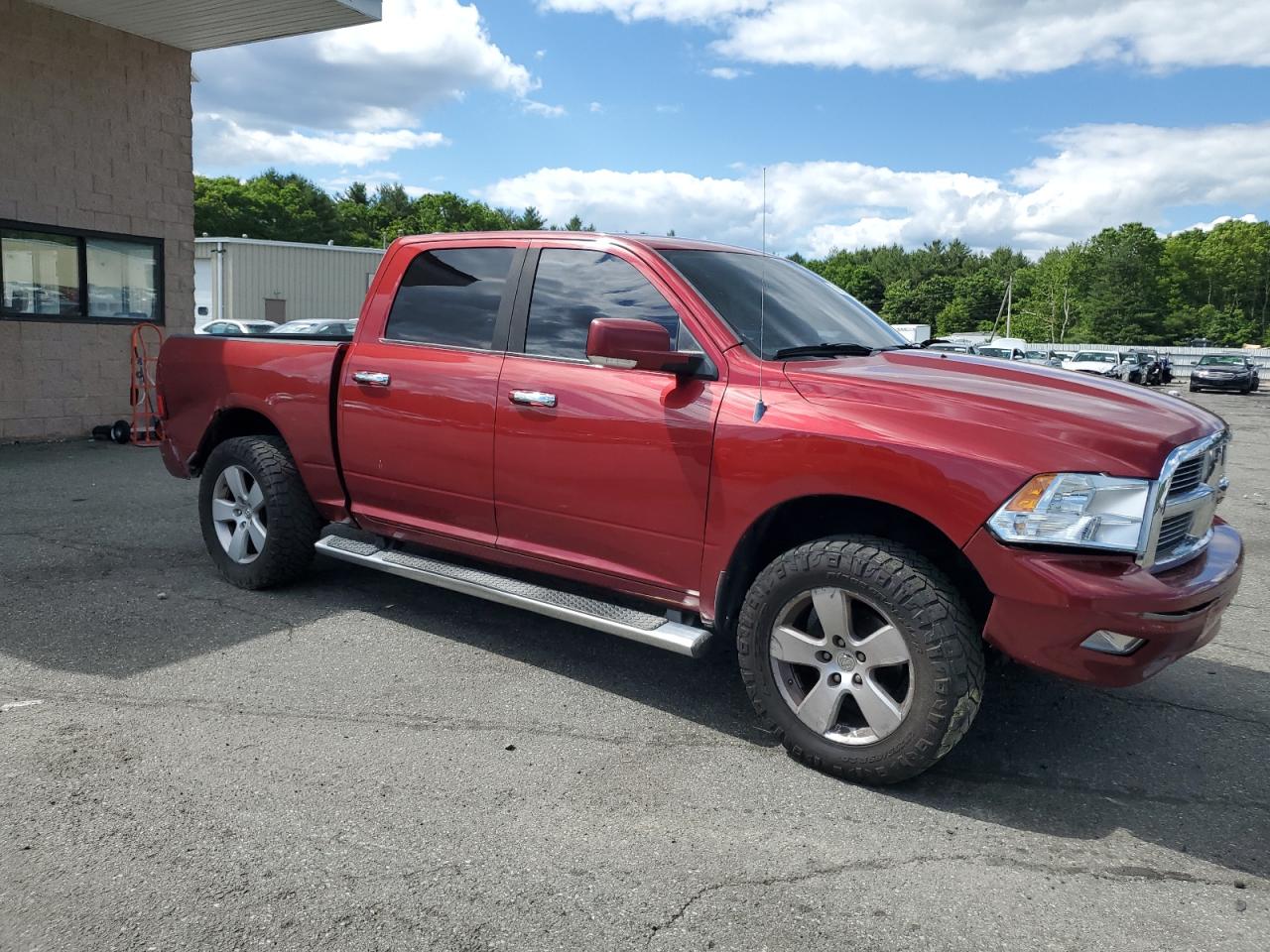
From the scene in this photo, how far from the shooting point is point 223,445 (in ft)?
18.4

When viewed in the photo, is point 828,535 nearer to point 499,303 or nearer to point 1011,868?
point 1011,868

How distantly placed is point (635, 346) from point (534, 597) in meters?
1.21

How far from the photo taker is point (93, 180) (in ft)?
39.1

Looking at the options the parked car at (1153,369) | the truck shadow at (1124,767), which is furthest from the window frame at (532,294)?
the parked car at (1153,369)

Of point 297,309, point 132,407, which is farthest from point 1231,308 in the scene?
point 132,407

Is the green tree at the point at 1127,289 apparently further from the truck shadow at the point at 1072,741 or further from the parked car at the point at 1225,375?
the truck shadow at the point at 1072,741

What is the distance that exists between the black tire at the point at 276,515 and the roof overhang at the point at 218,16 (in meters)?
7.59

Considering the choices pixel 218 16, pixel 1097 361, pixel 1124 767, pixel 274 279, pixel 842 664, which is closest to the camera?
pixel 842 664

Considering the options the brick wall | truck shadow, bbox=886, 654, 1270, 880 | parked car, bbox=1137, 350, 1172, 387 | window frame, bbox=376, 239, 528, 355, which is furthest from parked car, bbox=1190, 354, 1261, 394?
window frame, bbox=376, 239, 528, 355

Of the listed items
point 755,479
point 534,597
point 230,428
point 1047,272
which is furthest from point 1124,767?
point 1047,272

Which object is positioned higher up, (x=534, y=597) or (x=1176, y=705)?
(x=534, y=597)

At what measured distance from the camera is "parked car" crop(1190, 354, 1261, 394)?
39969 millimetres

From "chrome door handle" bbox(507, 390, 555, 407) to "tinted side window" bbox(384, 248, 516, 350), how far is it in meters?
0.39

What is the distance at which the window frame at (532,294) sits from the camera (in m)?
4.01
